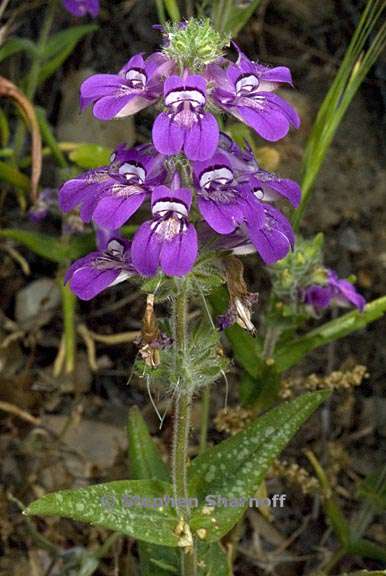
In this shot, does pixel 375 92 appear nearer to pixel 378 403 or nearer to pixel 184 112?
pixel 378 403

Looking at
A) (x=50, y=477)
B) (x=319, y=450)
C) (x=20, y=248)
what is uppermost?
(x=20, y=248)

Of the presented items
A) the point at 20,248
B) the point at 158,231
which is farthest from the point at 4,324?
the point at 158,231

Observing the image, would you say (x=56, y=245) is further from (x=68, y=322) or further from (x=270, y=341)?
(x=270, y=341)

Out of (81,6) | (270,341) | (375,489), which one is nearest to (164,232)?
(270,341)

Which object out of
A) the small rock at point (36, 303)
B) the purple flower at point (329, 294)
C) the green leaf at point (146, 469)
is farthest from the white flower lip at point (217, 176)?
the small rock at point (36, 303)

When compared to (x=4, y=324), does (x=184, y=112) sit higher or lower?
higher
